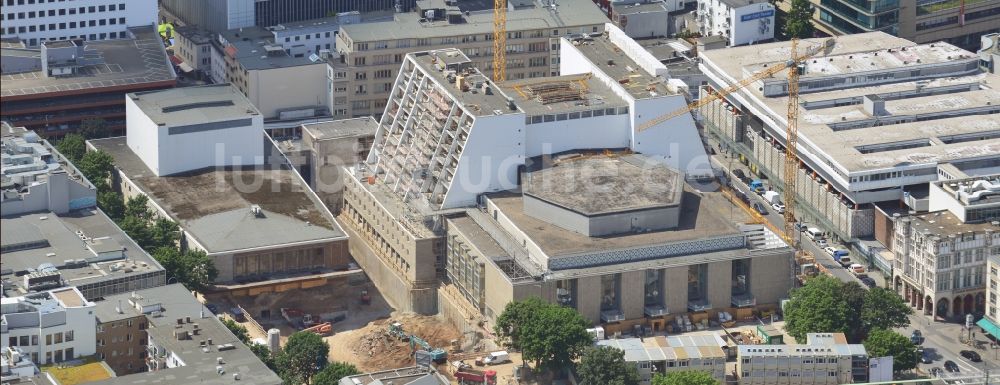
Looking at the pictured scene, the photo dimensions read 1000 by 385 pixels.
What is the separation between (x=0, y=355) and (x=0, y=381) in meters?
2.22

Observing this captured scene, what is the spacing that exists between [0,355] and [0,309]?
4004 millimetres

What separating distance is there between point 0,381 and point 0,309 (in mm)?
5700

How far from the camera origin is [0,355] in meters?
198

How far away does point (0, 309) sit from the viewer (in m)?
197

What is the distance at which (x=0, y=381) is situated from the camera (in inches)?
7771

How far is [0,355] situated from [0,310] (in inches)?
142

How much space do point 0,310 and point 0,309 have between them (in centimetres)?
103

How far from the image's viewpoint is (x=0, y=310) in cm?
19788

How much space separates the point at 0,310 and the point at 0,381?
5.58m
